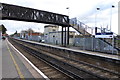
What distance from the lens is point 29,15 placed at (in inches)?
892

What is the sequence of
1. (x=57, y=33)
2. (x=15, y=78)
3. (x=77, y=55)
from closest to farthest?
1. (x=15, y=78)
2. (x=77, y=55)
3. (x=57, y=33)

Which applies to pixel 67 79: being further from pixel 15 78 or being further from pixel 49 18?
pixel 49 18

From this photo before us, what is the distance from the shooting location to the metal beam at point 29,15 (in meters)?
20.2

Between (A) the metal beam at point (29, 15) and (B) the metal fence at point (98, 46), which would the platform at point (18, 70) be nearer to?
(B) the metal fence at point (98, 46)

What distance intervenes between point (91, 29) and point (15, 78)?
58.3ft

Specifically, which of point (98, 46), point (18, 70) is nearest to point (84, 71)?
point (18, 70)

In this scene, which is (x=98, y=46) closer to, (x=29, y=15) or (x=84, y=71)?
(x=84, y=71)

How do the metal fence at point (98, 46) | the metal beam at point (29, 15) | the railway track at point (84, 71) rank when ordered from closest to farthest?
the railway track at point (84, 71) < the metal fence at point (98, 46) < the metal beam at point (29, 15)

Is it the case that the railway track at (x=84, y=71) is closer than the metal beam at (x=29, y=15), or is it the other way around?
the railway track at (x=84, y=71)

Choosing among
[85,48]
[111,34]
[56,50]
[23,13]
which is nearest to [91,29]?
[85,48]

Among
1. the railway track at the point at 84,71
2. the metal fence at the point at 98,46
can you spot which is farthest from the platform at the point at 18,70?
the metal fence at the point at 98,46

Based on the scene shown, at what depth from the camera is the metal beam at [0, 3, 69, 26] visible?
20234 millimetres

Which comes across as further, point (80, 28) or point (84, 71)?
point (80, 28)

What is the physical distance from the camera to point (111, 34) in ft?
49.7
